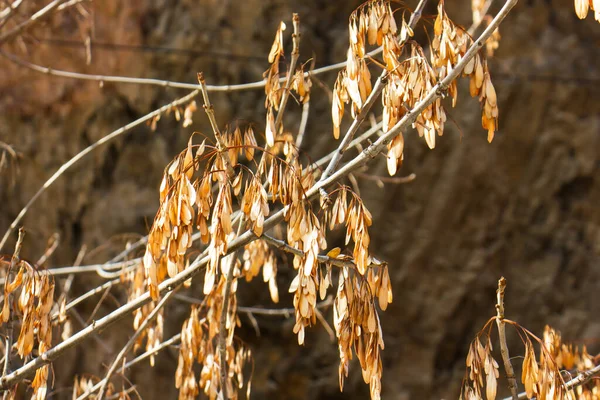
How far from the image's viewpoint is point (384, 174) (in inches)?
136

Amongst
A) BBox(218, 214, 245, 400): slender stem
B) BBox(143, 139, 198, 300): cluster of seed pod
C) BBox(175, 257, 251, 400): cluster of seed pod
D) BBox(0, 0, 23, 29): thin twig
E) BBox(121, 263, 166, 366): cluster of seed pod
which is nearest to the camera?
BBox(143, 139, 198, 300): cluster of seed pod

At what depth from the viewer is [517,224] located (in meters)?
3.57

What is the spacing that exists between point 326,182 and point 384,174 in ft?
7.50

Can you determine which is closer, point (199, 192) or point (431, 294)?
point (199, 192)

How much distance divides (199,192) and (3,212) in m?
2.67

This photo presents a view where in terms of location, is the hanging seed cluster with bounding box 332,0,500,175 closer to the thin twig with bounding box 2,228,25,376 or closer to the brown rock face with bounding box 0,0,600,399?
the thin twig with bounding box 2,228,25,376

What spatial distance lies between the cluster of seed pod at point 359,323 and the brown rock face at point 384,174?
7.17 feet

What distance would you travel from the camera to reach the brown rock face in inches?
132

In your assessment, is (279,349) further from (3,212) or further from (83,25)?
(83,25)

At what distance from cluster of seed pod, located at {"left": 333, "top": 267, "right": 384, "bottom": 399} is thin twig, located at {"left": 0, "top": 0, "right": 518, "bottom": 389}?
171mm

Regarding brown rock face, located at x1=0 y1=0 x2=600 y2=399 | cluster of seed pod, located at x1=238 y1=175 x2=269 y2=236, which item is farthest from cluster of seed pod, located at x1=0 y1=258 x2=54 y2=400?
brown rock face, located at x1=0 y1=0 x2=600 y2=399

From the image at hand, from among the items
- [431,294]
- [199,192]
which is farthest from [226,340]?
[431,294]

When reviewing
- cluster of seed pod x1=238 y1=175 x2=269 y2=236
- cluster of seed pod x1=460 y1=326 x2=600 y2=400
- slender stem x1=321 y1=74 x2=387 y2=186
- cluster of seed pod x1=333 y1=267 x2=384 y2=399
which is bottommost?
cluster of seed pod x1=460 y1=326 x2=600 y2=400

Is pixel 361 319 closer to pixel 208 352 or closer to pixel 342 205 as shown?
pixel 342 205
